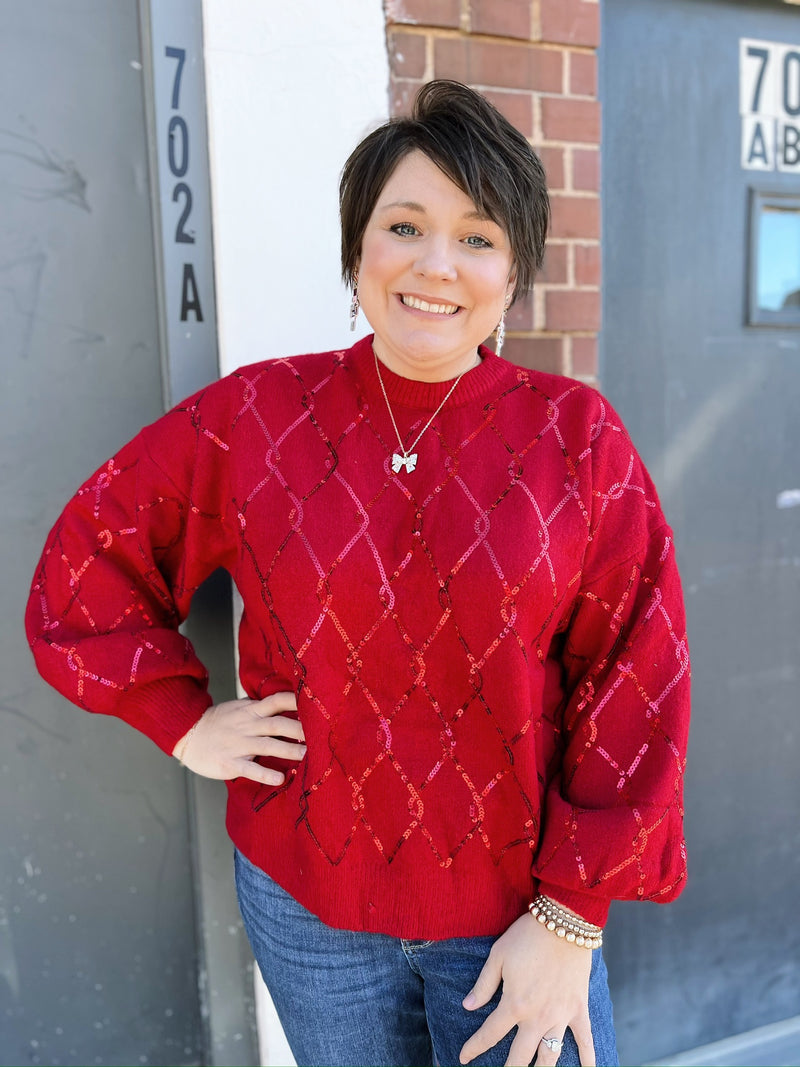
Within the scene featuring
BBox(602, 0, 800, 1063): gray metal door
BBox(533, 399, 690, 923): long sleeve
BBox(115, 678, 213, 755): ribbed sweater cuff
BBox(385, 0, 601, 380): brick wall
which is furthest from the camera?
BBox(602, 0, 800, 1063): gray metal door

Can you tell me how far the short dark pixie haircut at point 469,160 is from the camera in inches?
49.6

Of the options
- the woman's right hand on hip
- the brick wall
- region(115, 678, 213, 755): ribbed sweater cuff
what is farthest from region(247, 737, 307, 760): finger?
the brick wall

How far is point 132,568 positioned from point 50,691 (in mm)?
535

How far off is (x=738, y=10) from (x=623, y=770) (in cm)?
213

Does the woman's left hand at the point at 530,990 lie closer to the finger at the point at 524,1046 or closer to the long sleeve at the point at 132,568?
the finger at the point at 524,1046

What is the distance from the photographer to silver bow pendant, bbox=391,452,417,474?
133cm

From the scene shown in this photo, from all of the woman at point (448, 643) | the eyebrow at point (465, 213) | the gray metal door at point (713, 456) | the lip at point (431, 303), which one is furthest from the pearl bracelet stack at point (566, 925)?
the gray metal door at point (713, 456)

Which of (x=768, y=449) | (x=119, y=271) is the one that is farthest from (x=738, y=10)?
(x=119, y=271)

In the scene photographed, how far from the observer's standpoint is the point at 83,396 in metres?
1.81

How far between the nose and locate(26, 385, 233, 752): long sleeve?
42 cm

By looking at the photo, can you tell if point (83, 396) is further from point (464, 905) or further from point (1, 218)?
point (464, 905)

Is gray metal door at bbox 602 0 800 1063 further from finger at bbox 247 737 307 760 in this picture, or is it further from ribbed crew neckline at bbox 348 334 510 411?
finger at bbox 247 737 307 760

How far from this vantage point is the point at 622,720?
130 cm

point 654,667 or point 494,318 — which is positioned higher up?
point 494,318
